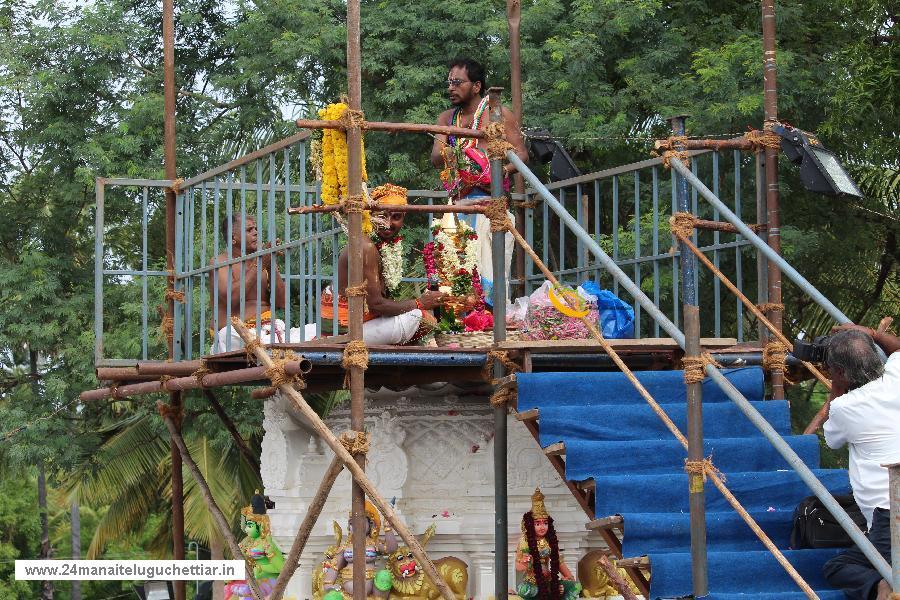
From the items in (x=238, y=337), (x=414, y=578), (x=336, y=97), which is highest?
(x=336, y=97)

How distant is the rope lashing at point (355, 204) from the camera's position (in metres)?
8.16

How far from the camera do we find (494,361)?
8531 millimetres

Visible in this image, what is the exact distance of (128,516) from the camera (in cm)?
2153

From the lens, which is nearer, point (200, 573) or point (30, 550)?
point (200, 573)

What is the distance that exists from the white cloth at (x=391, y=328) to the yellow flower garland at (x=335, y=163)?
26.3 inches

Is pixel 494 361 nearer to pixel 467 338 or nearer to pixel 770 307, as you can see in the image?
pixel 467 338

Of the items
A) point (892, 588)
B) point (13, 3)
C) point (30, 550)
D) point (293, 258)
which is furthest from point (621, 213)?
point (30, 550)

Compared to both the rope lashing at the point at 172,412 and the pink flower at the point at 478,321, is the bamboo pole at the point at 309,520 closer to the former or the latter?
the pink flower at the point at 478,321

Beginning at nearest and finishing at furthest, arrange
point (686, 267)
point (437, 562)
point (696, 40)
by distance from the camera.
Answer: point (686, 267), point (437, 562), point (696, 40)

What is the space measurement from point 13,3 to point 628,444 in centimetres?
1240

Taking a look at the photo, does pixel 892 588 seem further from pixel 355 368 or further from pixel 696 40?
pixel 696 40

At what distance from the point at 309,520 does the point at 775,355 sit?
2830 millimetres

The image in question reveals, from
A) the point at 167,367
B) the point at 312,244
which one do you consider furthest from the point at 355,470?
the point at 312,244

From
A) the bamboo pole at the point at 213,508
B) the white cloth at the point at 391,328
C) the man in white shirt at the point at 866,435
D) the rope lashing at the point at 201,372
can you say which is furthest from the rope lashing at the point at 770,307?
the bamboo pole at the point at 213,508
